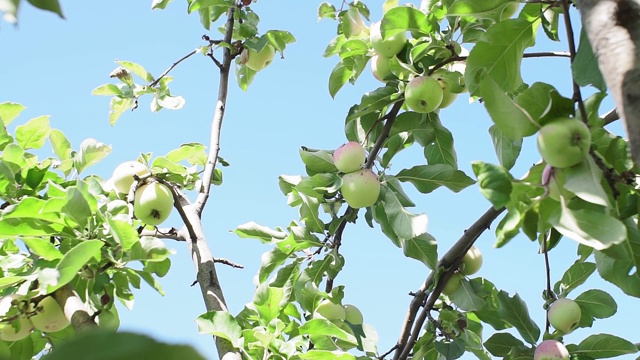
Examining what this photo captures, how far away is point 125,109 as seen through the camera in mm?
2654

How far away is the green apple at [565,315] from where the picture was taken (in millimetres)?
1953

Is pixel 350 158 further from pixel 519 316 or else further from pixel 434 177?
pixel 519 316

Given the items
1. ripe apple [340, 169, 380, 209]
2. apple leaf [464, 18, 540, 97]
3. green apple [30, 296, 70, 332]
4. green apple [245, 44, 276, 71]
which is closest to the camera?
apple leaf [464, 18, 540, 97]

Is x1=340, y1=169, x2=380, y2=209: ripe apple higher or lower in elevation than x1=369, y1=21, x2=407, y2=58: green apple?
lower

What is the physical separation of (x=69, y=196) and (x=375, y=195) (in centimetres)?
85

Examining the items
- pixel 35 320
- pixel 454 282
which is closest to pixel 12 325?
pixel 35 320

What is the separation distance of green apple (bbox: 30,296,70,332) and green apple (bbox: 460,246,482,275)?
1276 mm

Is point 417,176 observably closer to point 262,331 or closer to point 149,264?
point 262,331

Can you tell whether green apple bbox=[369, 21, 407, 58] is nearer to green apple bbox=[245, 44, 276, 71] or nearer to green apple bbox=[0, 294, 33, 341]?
green apple bbox=[245, 44, 276, 71]

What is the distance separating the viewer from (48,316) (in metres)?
1.70

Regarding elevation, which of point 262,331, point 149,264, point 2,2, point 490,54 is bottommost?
point 262,331

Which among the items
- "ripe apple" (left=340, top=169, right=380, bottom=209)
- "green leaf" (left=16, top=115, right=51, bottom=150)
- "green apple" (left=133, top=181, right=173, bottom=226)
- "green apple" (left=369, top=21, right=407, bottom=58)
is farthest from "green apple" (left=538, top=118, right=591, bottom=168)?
"green leaf" (left=16, top=115, right=51, bottom=150)

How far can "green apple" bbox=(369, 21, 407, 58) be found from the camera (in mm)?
2025

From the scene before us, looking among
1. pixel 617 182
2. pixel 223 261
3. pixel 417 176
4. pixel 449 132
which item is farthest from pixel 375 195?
pixel 617 182
